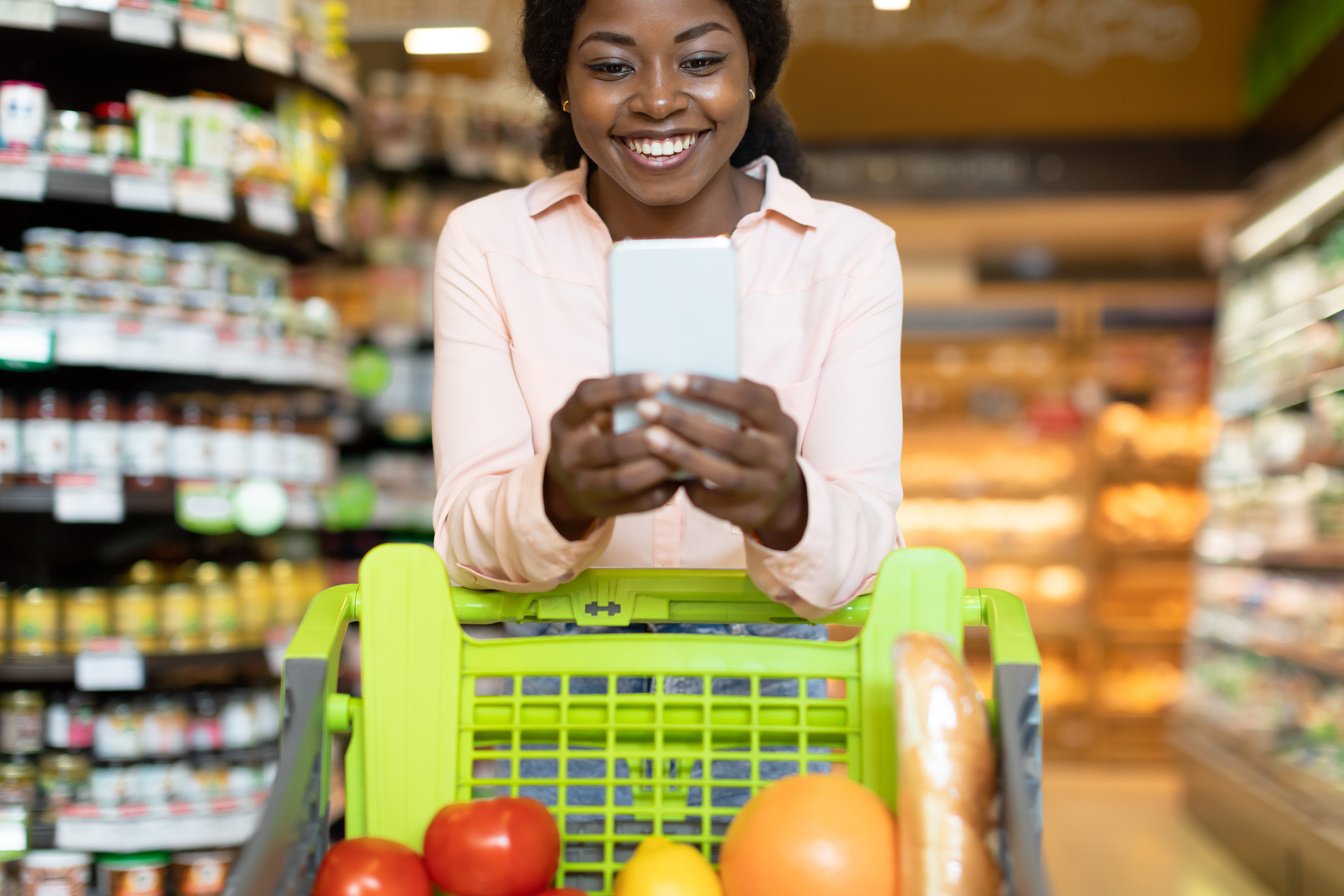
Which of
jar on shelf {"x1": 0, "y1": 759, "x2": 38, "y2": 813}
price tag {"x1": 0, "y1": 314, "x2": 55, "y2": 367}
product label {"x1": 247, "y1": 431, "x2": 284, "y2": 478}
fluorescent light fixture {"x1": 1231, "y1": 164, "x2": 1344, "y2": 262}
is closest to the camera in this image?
price tag {"x1": 0, "y1": 314, "x2": 55, "y2": 367}

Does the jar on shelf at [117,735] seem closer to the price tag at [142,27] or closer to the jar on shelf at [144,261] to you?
the jar on shelf at [144,261]

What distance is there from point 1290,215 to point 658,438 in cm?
486

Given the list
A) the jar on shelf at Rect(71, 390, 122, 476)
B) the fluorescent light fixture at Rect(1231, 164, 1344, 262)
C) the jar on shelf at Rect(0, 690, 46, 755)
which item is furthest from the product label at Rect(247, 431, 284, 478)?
the fluorescent light fixture at Rect(1231, 164, 1344, 262)

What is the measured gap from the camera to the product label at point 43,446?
285 centimetres

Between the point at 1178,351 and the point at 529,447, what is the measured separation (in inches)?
276

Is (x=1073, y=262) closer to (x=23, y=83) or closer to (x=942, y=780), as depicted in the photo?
(x=23, y=83)

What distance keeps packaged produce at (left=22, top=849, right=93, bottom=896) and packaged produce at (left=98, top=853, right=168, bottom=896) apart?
59 mm

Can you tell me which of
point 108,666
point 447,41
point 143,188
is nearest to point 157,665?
point 108,666

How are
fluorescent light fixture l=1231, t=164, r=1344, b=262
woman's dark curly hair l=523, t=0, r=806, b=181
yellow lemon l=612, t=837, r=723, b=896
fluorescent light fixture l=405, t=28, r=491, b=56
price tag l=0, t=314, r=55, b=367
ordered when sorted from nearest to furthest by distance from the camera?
1. yellow lemon l=612, t=837, r=723, b=896
2. woman's dark curly hair l=523, t=0, r=806, b=181
3. price tag l=0, t=314, r=55, b=367
4. fluorescent light fixture l=1231, t=164, r=1344, b=262
5. fluorescent light fixture l=405, t=28, r=491, b=56

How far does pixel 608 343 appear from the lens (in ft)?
4.69

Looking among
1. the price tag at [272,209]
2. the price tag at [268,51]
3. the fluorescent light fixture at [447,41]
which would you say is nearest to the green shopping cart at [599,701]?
the price tag at [272,209]

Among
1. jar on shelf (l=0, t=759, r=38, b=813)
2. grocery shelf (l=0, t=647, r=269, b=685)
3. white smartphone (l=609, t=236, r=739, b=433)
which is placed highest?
white smartphone (l=609, t=236, r=739, b=433)

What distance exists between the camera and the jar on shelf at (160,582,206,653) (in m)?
3.05

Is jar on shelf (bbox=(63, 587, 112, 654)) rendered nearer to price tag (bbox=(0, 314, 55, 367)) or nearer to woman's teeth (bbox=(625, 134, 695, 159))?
price tag (bbox=(0, 314, 55, 367))
